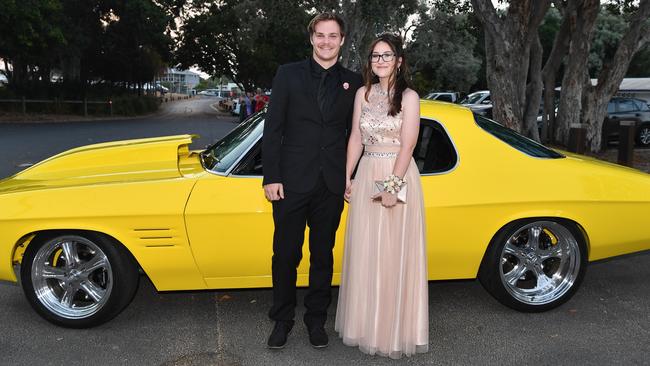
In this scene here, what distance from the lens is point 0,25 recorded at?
82.5 feet

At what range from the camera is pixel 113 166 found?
14.3ft

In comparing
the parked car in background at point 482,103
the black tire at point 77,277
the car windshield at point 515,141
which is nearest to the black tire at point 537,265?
the car windshield at point 515,141

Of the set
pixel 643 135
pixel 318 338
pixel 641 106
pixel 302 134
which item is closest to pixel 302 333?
pixel 318 338

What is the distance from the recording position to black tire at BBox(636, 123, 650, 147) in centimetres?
1741

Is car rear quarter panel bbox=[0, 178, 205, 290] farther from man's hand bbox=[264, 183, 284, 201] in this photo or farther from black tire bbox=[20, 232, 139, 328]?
man's hand bbox=[264, 183, 284, 201]

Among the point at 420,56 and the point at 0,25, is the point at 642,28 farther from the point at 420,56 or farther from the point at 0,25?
the point at 420,56

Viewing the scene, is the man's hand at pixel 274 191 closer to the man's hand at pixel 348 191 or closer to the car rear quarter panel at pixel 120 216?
the man's hand at pixel 348 191

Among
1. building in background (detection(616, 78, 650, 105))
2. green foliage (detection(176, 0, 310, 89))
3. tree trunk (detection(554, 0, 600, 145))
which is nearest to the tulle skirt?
tree trunk (detection(554, 0, 600, 145))

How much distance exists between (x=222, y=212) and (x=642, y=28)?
46.9ft

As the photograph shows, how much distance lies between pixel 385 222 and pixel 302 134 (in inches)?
27.6

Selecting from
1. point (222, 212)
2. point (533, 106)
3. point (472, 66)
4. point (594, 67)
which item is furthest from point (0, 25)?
point (594, 67)

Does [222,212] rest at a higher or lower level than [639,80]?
lower

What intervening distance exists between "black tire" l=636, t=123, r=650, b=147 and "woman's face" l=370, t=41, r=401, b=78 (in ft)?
55.0

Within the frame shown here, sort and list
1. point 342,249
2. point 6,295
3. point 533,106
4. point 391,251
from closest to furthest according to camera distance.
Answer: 1. point 391,251
2. point 342,249
3. point 6,295
4. point 533,106
